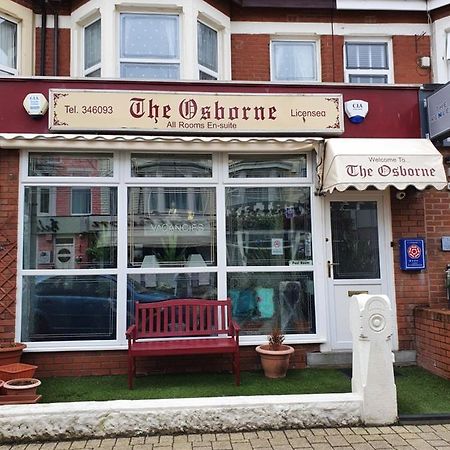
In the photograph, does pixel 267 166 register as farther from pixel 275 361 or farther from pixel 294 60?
pixel 294 60

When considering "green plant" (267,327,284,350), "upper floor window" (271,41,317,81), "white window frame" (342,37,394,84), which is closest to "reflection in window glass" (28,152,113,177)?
"green plant" (267,327,284,350)

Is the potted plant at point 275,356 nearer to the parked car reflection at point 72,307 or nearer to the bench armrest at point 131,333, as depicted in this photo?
the bench armrest at point 131,333

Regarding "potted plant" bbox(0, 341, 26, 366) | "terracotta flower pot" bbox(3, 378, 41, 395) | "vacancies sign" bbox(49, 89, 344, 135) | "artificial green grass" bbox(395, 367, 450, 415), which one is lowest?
"artificial green grass" bbox(395, 367, 450, 415)

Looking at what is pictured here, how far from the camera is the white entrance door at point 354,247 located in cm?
661

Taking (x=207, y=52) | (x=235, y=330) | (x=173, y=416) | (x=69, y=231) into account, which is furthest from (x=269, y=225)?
(x=207, y=52)

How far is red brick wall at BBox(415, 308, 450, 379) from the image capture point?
565 cm

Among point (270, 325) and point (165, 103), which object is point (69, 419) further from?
point (165, 103)

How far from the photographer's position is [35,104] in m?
6.16

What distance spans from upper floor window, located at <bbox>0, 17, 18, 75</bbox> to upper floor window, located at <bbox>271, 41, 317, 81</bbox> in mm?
4466

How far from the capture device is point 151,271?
6.33 m

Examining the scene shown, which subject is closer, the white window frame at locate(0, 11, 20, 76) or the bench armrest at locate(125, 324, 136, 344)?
the bench armrest at locate(125, 324, 136, 344)

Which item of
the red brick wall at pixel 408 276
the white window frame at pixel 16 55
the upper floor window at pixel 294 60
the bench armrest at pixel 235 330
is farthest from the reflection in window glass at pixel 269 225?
the white window frame at pixel 16 55

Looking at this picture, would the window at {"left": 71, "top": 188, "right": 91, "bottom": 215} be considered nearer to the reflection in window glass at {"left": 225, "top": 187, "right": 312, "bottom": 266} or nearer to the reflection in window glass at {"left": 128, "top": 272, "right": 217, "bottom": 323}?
the reflection in window glass at {"left": 128, "top": 272, "right": 217, "bottom": 323}

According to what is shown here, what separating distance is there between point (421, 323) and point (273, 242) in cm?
217
